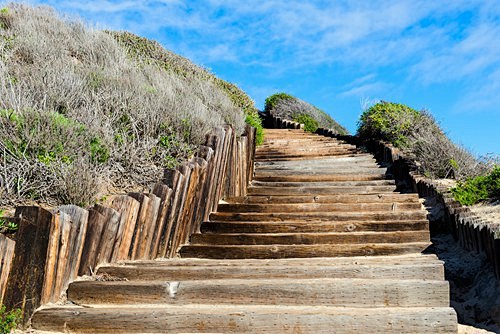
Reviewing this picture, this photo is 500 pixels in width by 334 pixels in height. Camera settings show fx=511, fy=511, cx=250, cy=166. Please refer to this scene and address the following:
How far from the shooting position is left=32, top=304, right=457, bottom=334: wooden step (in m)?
3.63

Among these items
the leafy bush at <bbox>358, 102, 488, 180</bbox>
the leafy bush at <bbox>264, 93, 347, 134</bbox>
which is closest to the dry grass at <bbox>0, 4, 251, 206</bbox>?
the leafy bush at <bbox>358, 102, 488, 180</bbox>

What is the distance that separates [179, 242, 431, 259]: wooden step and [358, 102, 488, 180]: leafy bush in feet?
11.6

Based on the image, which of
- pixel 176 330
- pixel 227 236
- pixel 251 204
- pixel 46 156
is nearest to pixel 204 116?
pixel 251 204

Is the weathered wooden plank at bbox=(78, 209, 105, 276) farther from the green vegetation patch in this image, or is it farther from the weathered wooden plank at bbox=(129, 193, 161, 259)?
the green vegetation patch

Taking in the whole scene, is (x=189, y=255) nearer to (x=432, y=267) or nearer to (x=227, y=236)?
(x=227, y=236)

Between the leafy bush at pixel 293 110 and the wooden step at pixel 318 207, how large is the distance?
16540 millimetres

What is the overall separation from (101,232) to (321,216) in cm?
350

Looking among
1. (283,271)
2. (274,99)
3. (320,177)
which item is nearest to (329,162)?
(320,177)

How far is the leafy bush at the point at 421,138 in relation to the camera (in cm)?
952

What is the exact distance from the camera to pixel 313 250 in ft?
19.6

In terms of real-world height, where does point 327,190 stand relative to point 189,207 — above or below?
above

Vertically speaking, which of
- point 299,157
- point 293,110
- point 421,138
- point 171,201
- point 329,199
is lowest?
point 171,201

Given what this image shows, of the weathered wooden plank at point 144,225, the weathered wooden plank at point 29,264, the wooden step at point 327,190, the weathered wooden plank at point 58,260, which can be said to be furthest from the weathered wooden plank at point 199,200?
the weathered wooden plank at point 29,264

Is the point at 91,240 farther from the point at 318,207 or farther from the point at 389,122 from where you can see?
the point at 389,122
